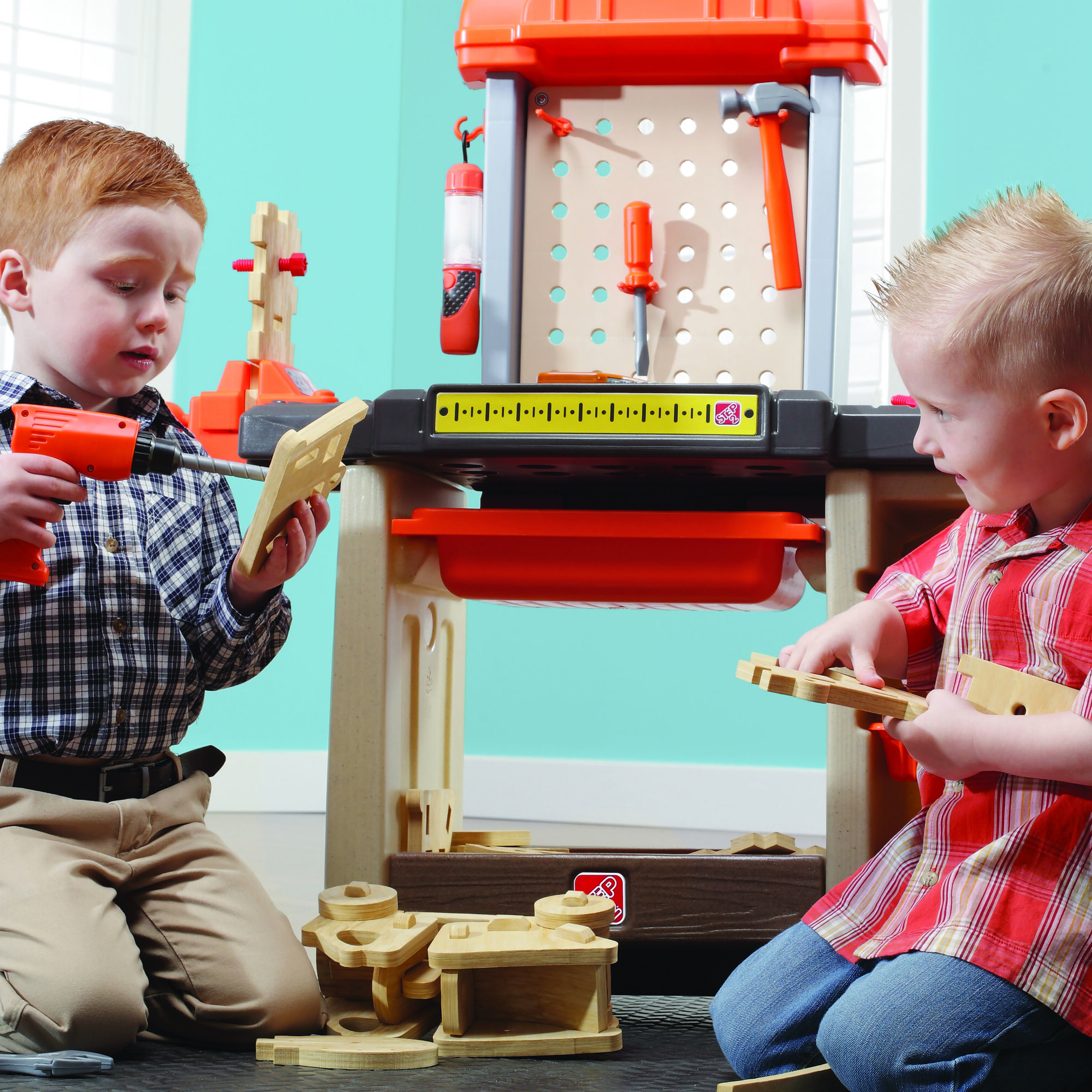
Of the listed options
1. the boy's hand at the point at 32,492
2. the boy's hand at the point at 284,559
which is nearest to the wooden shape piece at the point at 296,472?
the boy's hand at the point at 284,559

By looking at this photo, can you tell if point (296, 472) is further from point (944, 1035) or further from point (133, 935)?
point (944, 1035)

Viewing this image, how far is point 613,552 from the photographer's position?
913 mm

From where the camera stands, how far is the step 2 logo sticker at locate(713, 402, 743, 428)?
0.84 metres

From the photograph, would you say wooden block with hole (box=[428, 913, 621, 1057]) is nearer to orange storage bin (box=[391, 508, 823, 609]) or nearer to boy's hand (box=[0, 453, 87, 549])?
orange storage bin (box=[391, 508, 823, 609])

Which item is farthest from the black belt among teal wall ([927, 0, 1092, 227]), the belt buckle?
teal wall ([927, 0, 1092, 227])

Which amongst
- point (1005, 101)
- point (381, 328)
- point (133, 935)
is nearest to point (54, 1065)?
point (133, 935)

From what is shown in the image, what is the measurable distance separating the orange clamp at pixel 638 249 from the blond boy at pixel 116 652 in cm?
35

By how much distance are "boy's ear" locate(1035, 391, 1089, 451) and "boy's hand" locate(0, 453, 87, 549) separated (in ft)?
1.90

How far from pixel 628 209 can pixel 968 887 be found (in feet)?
2.07

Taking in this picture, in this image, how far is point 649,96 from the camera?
1.07 m

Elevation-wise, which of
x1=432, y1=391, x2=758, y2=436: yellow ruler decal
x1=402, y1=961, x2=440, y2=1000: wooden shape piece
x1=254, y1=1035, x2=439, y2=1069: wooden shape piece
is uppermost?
x1=432, y1=391, x2=758, y2=436: yellow ruler decal

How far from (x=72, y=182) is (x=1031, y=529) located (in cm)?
71

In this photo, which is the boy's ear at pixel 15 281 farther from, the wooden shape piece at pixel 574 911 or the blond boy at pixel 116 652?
the wooden shape piece at pixel 574 911

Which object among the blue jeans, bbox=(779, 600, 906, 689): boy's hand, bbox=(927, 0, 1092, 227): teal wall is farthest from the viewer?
bbox=(927, 0, 1092, 227): teal wall
